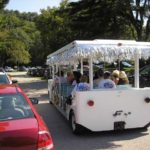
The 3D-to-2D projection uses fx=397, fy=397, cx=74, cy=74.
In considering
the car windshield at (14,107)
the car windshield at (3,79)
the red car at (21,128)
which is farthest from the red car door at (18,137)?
the car windshield at (3,79)

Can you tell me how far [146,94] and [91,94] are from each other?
57.1 inches

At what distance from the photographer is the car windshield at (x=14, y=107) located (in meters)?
5.71

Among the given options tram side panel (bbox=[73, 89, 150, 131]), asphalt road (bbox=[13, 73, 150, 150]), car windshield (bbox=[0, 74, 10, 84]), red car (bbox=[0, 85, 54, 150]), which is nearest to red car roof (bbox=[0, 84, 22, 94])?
red car (bbox=[0, 85, 54, 150])

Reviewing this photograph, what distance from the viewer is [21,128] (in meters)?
5.04

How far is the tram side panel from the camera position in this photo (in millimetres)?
9320

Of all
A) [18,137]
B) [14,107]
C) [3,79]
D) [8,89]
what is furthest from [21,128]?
[3,79]

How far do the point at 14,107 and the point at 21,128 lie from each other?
1.00 meters

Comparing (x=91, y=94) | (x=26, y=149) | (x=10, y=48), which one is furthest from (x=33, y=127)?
(x=10, y=48)

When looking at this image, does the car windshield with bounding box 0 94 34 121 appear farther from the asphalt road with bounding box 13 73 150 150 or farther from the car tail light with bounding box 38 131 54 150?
the asphalt road with bounding box 13 73 150 150

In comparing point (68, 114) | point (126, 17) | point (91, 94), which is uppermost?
point (126, 17)

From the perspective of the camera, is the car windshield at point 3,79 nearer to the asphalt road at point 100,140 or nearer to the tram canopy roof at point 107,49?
the asphalt road at point 100,140

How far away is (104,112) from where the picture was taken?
30.9ft

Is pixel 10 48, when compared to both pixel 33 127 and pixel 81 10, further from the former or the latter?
pixel 33 127

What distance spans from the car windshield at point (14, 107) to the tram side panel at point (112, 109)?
3.23 metres
